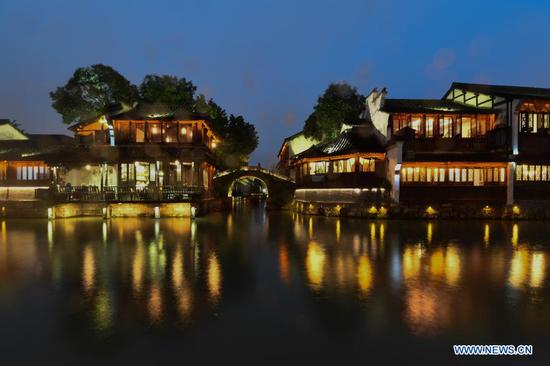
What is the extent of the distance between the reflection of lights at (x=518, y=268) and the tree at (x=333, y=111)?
34.8 m

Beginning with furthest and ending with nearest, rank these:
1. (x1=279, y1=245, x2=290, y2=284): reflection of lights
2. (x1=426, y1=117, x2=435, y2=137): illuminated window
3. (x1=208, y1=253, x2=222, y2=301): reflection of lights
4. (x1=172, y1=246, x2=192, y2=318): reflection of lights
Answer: (x1=426, y1=117, x2=435, y2=137): illuminated window, (x1=279, y1=245, x2=290, y2=284): reflection of lights, (x1=208, y1=253, x2=222, y2=301): reflection of lights, (x1=172, y1=246, x2=192, y2=318): reflection of lights

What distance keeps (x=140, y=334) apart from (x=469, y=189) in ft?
108

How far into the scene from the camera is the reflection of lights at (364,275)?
33.7 ft

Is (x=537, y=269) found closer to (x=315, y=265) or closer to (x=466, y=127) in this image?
(x=315, y=265)

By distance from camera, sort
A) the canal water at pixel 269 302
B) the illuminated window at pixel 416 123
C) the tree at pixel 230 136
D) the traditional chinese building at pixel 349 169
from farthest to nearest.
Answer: the tree at pixel 230 136 < the traditional chinese building at pixel 349 169 < the illuminated window at pixel 416 123 < the canal water at pixel 269 302

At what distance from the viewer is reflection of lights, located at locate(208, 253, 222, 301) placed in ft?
32.1

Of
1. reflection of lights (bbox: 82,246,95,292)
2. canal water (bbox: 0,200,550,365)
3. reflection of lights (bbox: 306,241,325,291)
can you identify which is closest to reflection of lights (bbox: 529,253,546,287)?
canal water (bbox: 0,200,550,365)

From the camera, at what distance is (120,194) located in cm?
3356

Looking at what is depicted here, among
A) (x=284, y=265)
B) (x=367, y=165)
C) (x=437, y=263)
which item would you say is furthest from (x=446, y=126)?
(x=284, y=265)

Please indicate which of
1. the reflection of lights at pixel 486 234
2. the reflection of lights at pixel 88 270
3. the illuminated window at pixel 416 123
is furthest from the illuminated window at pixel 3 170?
the reflection of lights at pixel 486 234

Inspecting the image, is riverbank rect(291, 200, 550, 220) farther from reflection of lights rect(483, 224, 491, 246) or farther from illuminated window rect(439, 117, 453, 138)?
illuminated window rect(439, 117, 453, 138)

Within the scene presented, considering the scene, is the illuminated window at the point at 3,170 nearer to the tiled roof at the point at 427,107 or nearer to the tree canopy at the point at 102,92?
the tree canopy at the point at 102,92

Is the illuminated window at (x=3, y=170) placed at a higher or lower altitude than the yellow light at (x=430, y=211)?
higher

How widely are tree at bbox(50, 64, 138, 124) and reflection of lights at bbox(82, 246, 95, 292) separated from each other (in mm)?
39470
